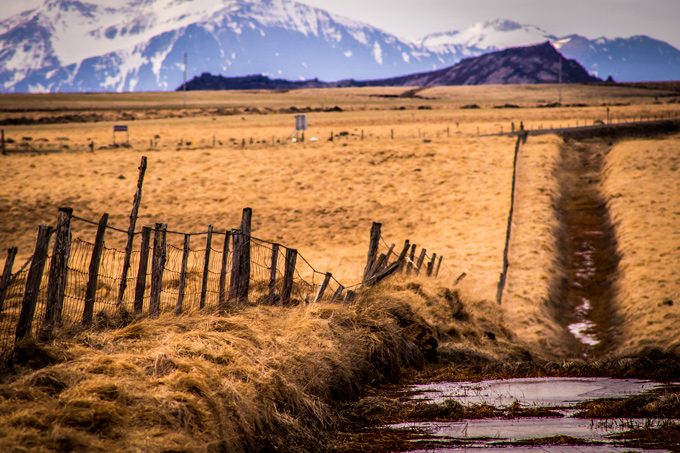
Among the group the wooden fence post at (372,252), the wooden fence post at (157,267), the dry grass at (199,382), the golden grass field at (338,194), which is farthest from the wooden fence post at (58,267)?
the golden grass field at (338,194)

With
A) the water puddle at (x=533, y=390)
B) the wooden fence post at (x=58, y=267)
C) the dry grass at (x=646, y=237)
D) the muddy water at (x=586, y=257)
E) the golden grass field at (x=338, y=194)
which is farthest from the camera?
the golden grass field at (x=338, y=194)

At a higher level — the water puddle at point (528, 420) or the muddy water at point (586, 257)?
the water puddle at point (528, 420)

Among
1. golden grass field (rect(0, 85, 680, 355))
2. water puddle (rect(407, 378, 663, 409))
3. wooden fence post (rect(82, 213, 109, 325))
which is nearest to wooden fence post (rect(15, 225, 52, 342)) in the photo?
wooden fence post (rect(82, 213, 109, 325))

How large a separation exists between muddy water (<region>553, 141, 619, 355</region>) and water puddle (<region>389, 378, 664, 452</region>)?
10.5 meters

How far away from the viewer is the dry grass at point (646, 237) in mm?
24469

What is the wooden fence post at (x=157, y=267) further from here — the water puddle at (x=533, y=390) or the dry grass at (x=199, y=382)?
the water puddle at (x=533, y=390)

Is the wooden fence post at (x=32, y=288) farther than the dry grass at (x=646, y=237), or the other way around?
the dry grass at (x=646, y=237)

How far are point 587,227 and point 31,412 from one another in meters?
35.0

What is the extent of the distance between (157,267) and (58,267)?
2.52 meters

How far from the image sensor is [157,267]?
12867mm

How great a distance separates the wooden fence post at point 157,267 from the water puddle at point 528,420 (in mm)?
4305

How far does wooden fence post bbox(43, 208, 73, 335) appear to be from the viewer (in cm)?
1030

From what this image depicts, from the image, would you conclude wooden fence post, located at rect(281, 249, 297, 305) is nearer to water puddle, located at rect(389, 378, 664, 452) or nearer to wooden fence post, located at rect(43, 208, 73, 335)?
water puddle, located at rect(389, 378, 664, 452)

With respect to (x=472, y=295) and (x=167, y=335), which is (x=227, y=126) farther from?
(x=167, y=335)
